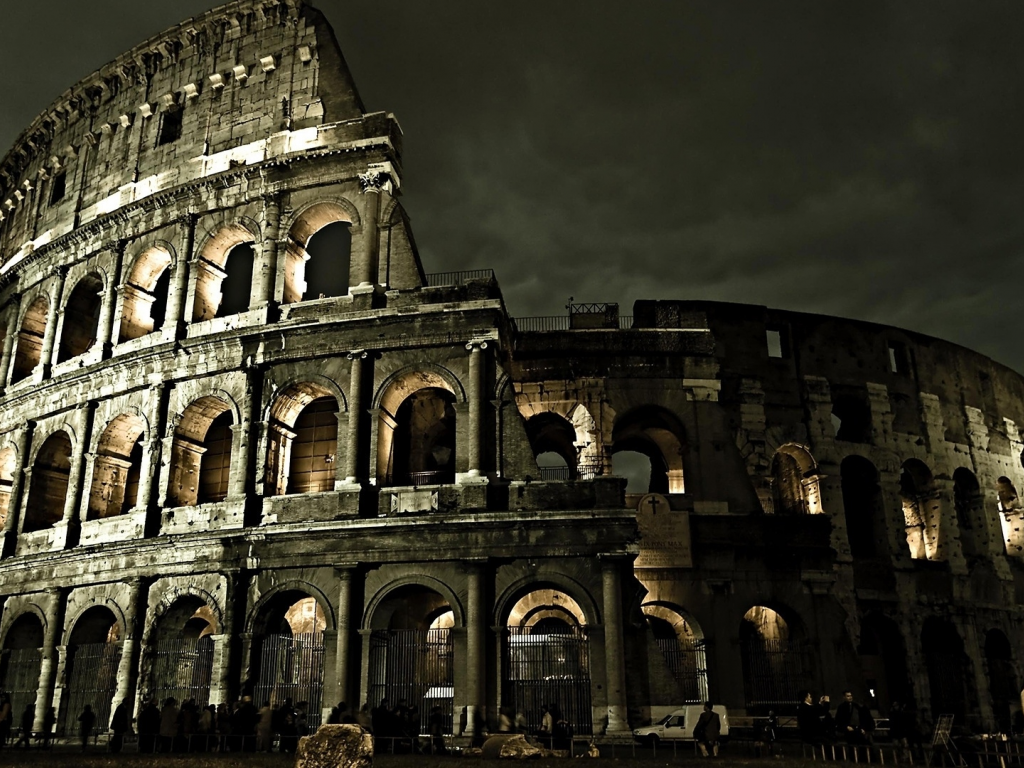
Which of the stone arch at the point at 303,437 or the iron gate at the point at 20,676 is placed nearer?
the stone arch at the point at 303,437

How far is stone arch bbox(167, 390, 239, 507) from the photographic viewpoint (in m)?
18.8

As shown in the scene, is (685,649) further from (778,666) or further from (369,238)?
(369,238)

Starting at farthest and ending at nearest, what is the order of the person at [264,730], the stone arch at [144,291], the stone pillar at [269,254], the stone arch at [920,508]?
1. the stone arch at [920,508]
2. the stone arch at [144,291]
3. the stone pillar at [269,254]
4. the person at [264,730]

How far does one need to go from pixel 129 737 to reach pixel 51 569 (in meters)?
4.92

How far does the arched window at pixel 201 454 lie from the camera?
18.9 meters

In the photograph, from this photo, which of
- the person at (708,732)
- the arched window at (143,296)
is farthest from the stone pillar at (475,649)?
the arched window at (143,296)

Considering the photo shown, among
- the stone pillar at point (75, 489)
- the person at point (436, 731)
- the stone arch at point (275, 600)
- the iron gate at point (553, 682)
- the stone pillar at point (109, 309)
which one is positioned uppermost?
the stone pillar at point (109, 309)

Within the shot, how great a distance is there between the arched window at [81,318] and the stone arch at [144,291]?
4.32 feet

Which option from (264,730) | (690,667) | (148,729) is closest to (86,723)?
(148,729)

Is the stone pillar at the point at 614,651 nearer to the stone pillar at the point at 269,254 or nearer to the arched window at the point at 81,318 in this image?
the stone pillar at the point at 269,254

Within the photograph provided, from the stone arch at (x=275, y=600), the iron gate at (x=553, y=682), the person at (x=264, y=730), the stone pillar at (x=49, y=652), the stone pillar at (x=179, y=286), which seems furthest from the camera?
the stone pillar at (x=179, y=286)

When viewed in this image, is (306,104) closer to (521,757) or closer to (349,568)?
(349,568)

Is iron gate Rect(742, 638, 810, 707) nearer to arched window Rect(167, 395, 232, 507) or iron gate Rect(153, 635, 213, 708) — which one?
iron gate Rect(153, 635, 213, 708)

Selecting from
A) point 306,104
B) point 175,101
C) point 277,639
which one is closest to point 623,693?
point 277,639
